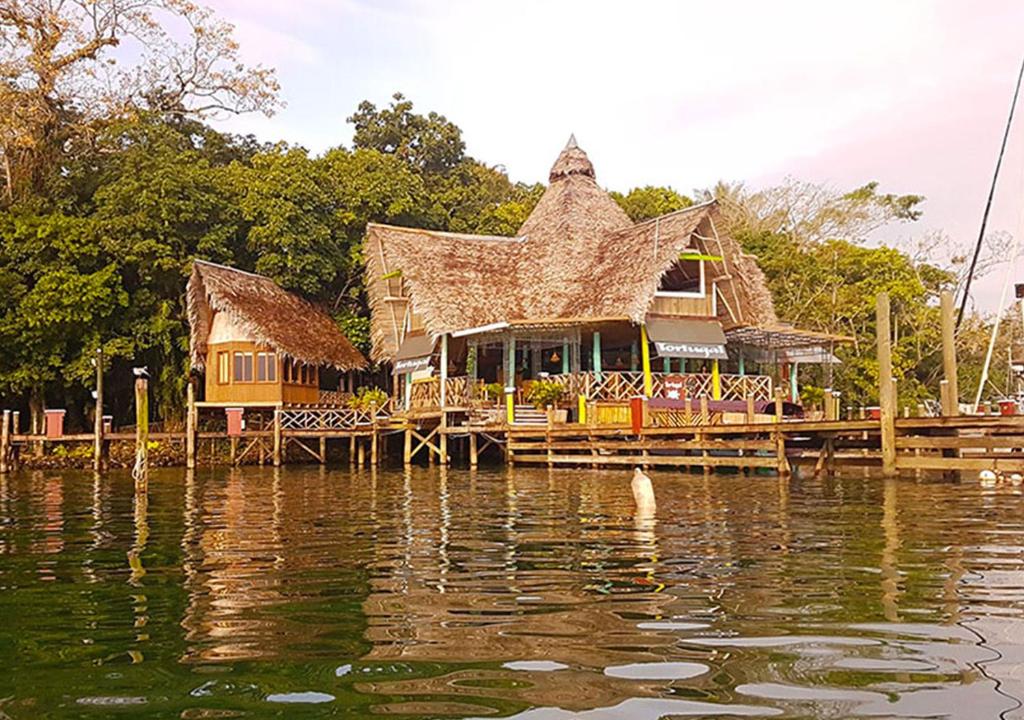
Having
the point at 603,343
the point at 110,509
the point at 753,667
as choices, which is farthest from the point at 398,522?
the point at 603,343

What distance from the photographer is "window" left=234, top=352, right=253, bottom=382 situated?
96.3 ft

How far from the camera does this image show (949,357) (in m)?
16.9

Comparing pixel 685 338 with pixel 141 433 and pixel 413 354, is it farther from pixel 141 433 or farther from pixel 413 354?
pixel 141 433

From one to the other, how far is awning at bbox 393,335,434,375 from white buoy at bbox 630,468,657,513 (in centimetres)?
1619

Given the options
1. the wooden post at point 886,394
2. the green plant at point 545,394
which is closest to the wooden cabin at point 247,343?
the green plant at point 545,394

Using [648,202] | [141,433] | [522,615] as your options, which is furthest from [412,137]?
[522,615]

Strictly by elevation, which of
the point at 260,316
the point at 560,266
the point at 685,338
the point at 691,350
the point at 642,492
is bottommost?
the point at 642,492

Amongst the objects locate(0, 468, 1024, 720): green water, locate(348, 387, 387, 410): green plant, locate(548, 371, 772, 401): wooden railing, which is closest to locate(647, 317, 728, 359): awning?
locate(548, 371, 772, 401): wooden railing

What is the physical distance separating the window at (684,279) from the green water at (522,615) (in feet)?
50.9

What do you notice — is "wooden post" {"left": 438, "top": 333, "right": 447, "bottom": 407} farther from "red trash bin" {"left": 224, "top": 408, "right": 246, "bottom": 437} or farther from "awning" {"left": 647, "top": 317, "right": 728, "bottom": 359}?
"red trash bin" {"left": 224, "top": 408, "right": 246, "bottom": 437}

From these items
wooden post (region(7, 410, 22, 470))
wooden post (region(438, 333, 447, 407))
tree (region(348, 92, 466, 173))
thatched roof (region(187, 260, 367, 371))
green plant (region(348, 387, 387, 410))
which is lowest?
wooden post (region(7, 410, 22, 470))

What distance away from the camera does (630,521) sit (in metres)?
10.3

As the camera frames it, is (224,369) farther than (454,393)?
Yes

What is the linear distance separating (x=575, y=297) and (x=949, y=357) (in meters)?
11.3
